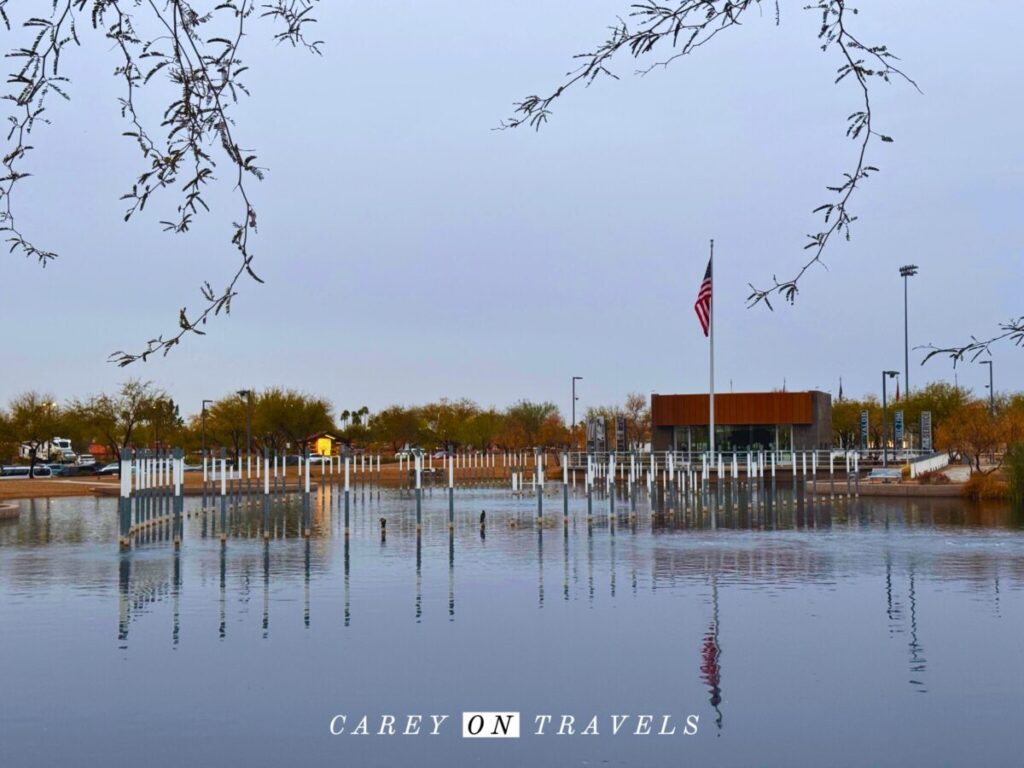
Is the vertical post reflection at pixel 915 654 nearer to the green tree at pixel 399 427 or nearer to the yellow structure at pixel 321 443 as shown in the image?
the yellow structure at pixel 321 443

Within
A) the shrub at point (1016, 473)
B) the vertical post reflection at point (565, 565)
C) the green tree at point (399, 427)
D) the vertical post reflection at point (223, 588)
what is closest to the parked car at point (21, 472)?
the green tree at point (399, 427)

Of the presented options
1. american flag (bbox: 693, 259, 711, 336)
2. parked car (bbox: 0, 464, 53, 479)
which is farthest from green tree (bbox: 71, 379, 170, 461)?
american flag (bbox: 693, 259, 711, 336)

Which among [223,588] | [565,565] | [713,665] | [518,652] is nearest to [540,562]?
[565,565]

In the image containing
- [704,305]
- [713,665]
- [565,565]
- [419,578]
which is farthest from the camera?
[704,305]

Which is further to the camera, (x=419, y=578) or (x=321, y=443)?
(x=321, y=443)

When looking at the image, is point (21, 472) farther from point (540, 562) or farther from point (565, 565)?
point (565, 565)

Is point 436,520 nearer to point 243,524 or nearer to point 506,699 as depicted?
point 243,524

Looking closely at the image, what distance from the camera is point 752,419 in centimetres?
9862

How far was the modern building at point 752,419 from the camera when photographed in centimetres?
9806

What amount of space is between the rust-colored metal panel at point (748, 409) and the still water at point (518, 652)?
62.1 m

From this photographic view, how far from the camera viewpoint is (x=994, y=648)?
1886 cm

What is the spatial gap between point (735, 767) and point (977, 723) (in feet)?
10.9

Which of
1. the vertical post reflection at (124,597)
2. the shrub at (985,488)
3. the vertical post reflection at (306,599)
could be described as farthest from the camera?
the shrub at (985,488)

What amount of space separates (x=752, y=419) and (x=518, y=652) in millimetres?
81802
